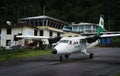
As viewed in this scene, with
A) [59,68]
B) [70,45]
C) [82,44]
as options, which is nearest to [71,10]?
[82,44]

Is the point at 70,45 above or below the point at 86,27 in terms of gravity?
below

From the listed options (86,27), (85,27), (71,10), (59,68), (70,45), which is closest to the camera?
(59,68)

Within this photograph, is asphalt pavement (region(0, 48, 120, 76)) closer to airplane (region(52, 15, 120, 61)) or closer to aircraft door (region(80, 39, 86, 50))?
airplane (region(52, 15, 120, 61))

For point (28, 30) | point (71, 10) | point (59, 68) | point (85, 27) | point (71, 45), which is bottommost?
point (59, 68)

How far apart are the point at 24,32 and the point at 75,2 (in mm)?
64386

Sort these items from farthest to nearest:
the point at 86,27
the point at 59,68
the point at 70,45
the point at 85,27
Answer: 1. the point at 86,27
2. the point at 85,27
3. the point at 70,45
4. the point at 59,68

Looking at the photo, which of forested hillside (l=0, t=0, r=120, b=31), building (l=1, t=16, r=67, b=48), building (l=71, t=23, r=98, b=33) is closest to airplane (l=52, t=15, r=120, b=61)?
building (l=1, t=16, r=67, b=48)

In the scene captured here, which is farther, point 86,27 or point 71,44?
point 86,27

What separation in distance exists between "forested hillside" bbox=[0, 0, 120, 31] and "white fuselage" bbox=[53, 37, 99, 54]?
58.9 meters

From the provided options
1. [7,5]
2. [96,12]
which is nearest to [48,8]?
[96,12]

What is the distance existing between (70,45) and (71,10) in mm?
83266

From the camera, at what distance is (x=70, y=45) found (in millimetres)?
24625

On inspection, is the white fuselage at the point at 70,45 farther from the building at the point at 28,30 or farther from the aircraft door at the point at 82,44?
the building at the point at 28,30

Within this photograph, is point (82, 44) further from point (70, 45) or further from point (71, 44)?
point (70, 45)
